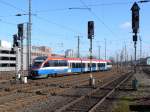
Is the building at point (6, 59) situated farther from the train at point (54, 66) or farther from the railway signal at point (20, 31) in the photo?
the railway signal at point (20, 31)

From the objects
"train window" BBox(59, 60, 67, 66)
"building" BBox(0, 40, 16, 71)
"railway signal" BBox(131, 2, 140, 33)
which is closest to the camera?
"railway signal" BBox(131, 2, 140, 33)

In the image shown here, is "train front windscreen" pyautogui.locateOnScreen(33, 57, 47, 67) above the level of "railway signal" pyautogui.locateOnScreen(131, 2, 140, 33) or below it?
below

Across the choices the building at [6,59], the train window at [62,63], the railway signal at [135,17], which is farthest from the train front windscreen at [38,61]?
the building at [6,59]

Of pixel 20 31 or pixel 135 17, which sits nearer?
pixel 135 17

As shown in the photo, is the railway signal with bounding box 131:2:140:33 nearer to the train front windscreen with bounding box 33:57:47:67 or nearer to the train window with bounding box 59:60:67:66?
the train front windscreen with bounding box 33:57:47:67

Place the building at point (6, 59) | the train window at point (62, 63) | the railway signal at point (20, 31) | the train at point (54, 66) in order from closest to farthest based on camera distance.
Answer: the railway signal at point (20, 31), the train at point (54, 66), the train window at point (62, 63), the building at point (6, 59)

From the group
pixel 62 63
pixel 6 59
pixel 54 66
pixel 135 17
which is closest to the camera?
pixel 135 17

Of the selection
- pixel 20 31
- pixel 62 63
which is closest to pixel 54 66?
pixel 62 63

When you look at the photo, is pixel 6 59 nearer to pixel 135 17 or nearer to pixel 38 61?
pixel 38 61

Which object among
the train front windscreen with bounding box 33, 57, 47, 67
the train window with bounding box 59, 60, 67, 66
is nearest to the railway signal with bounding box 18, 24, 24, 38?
the train front windscreen with bounding box 33, 57, 47, 67

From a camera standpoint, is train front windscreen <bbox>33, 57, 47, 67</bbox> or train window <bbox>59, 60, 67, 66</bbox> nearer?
train front windscreen <bbox>33, 57, 47, 67</bbox>

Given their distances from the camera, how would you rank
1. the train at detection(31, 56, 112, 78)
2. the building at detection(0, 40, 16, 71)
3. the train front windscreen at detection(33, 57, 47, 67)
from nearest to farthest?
the train at detection(31, 56, 112, 78)
the train front windscreen at detection(33, 57, 47, 67)
the building at detection(0, 40, 16, 71)

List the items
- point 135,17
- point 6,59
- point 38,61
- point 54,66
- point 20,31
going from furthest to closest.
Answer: point 6,59
point 54,66
point 38,61
point 20,31
point 135,17

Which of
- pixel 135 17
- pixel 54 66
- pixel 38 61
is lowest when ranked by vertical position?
pixel 54 66
